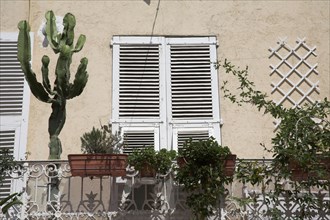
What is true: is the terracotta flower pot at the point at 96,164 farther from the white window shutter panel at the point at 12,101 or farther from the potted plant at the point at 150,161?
the white window shutter panel at the point at 12,101

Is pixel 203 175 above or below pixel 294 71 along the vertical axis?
below

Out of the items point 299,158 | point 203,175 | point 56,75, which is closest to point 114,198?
point 203,175

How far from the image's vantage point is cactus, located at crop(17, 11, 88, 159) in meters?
6.89

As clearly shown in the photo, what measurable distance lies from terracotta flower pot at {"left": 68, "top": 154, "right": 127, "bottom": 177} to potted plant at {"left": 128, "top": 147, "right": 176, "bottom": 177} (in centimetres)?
18

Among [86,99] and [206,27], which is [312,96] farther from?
[86,99]

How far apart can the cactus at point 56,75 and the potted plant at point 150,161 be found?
0.97m

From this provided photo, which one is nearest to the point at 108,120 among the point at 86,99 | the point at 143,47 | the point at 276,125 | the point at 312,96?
the point at 86,99

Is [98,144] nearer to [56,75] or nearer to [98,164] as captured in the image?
[98,164]

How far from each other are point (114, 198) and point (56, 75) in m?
1.62

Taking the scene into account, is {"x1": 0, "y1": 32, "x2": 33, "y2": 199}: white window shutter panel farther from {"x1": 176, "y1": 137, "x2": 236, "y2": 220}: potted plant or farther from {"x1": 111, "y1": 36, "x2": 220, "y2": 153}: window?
{"x1": 176, "y1": 137, "x2": 236, "y2": 220}: potted plant

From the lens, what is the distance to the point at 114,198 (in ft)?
22.4

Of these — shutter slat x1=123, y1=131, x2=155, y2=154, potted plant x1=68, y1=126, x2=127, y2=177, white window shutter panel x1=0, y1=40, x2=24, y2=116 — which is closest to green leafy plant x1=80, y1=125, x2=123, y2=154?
potted plant x1=68, y1=126, x2=127, y2=177

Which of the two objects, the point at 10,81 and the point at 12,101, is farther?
the point at 10,81

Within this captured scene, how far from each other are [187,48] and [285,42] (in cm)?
155
